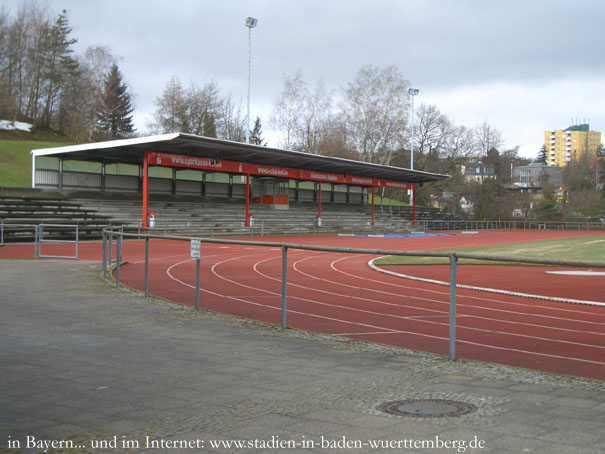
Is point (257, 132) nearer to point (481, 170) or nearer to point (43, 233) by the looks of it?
point (481, 170)

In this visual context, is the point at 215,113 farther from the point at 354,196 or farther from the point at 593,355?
the point at 593,355

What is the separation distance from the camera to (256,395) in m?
4.73

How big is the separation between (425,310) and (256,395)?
5511mm

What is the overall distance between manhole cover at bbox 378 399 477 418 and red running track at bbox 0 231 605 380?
81.1 inches

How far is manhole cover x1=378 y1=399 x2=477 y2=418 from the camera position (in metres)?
4.18

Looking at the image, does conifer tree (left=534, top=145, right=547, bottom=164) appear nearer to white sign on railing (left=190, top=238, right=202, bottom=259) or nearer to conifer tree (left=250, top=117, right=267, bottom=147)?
conifer tree (left=250, top=117, right=267, bottom=147)

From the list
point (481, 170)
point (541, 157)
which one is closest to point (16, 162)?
point (481, 170)

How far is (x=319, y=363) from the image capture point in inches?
232

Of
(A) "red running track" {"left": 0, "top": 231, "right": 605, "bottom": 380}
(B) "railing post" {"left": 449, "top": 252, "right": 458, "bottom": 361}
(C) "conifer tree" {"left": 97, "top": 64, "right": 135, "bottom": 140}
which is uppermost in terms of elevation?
(C) "conifer tree" {"left": 97, "top": 64, "right": 135, "bottom": 140}

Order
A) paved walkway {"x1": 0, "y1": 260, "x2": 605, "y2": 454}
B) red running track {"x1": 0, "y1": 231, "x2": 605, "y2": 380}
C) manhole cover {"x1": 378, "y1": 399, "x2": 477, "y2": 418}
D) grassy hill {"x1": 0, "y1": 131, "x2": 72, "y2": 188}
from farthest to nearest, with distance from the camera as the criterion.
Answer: grassy hill {"x1": 0, "y1": 131, "x2": 72, "y2": 188}, red running track {"x1": 0, "y1": 231, "x2": 605, "y2": 380}, manhole cover {"x1": 378, "y1": 399, "x2": 477, "y2": 418}, paved walkway {"x1": 0, "y1": 260, "x2": 605, "y2": 454}

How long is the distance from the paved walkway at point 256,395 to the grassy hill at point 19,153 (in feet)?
138

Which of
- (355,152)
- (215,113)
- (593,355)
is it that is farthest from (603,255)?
(215,113)

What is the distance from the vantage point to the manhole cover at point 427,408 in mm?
4176

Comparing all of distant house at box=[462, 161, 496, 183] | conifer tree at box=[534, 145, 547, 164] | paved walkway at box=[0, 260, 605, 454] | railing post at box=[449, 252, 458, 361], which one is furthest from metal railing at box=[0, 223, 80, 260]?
conifer tree at box=[534, 145, 547, 164]
